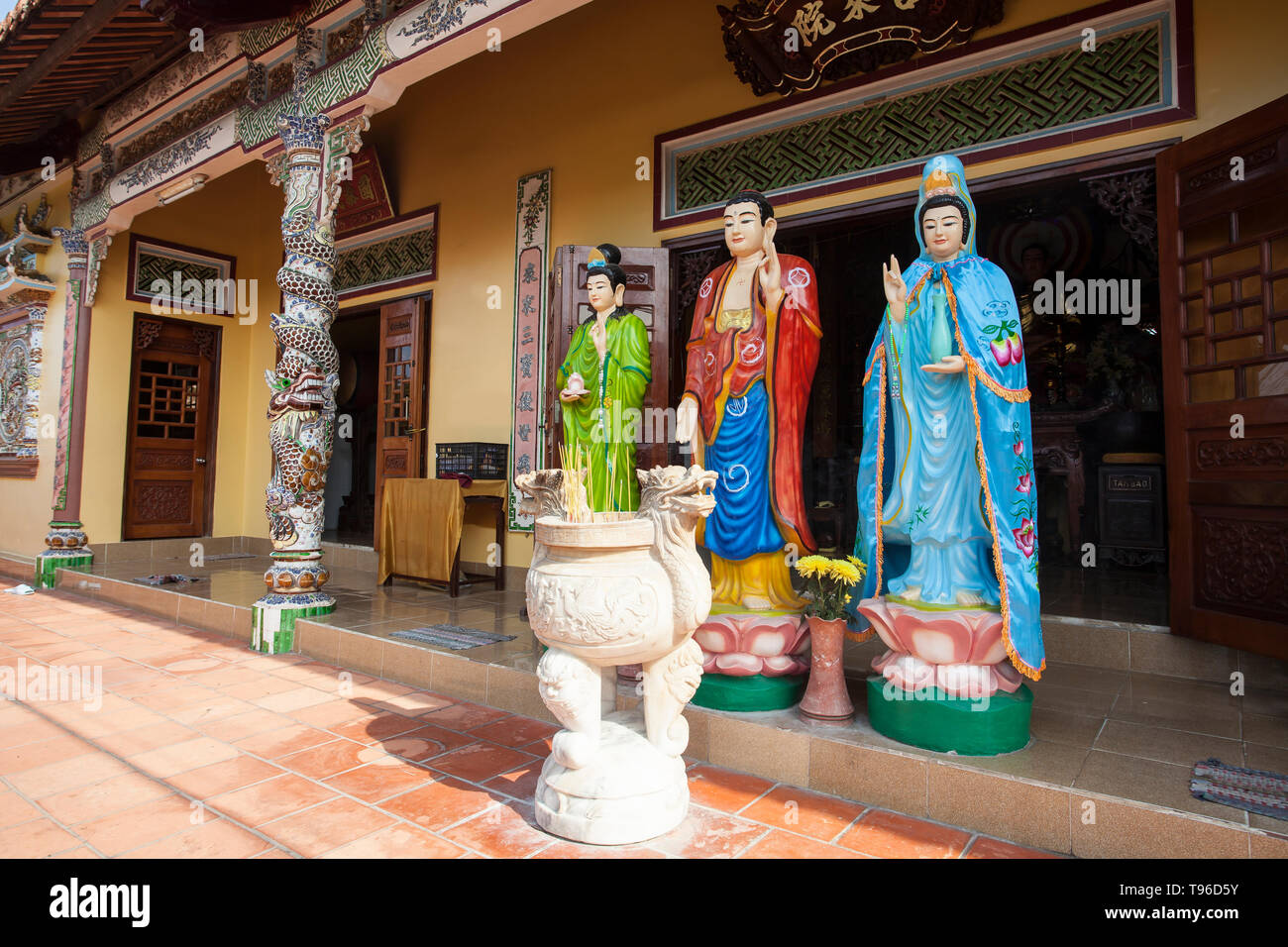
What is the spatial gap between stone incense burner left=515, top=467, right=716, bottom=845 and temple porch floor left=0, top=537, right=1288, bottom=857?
1.06 ft

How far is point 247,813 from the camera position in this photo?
217cm

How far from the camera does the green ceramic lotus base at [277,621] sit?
430 centimetres

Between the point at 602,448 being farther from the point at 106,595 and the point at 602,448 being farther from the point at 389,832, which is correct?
the point at 106,595

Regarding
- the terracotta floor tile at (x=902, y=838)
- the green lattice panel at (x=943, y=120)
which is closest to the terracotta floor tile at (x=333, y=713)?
the terracotta floor tile at (x=902, y=838)

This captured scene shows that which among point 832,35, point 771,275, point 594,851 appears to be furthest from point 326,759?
point 832,35

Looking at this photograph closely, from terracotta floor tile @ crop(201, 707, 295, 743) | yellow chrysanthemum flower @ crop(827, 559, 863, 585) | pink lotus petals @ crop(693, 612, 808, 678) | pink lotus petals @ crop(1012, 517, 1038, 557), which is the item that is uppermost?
pink lotus petals @ crop(1012, 517, 1038, 557)

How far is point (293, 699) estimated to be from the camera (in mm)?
3371

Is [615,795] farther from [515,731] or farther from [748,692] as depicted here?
[515,731]

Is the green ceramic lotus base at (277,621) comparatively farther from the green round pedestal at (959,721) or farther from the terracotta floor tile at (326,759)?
the green round pedestal at (959,721)

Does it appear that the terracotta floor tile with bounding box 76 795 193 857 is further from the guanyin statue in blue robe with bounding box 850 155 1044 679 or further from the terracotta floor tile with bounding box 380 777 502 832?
the guanyin statue in blue robe with bounding box 850 155 1044 679

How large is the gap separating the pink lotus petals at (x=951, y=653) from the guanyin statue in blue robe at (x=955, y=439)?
1.8 inches

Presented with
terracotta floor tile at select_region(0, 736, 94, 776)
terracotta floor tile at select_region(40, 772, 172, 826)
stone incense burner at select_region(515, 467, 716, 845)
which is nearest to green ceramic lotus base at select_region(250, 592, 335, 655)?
terracotta floor tile at select_region(0, 736, 94, 776)

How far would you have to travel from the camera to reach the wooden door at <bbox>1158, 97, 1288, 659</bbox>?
2.84m
